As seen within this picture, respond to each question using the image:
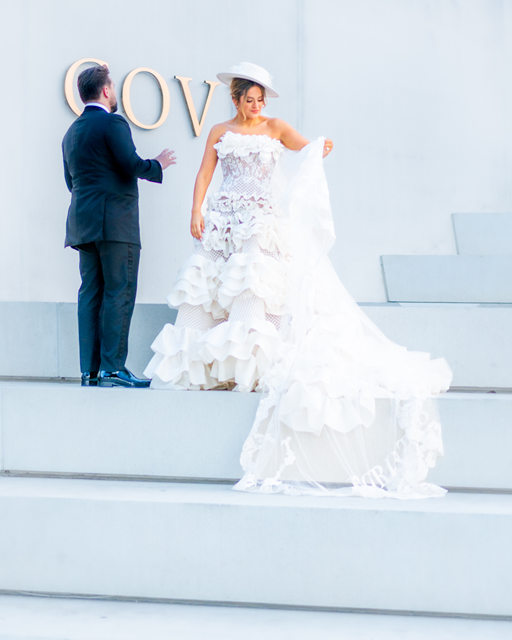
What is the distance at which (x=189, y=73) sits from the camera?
539cm

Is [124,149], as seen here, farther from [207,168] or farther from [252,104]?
[252,104]

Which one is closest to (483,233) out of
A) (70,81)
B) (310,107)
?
(310,107)

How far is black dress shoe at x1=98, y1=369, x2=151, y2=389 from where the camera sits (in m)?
3.10

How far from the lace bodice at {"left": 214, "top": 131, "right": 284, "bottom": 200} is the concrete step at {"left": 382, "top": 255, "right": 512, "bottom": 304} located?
125 centimetres

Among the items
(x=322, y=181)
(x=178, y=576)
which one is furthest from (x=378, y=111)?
(x=178, y=576)

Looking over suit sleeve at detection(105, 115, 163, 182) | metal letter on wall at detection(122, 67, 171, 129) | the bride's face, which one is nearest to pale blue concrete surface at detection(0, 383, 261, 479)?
suit sleeve at detection(105, 115, 163, 182)

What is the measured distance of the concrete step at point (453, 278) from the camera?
13.2 ft

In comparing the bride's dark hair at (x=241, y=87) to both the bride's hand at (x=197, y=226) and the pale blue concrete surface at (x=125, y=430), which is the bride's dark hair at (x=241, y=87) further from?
the pale blue concrete surface at (x=125, y=430)

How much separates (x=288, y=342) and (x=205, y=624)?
1283 mm

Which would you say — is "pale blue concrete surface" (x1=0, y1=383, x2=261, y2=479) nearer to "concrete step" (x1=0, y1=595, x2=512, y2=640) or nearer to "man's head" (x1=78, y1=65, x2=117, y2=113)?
"concrete step" (x1=0, y1=595, x2=512, y2=640)

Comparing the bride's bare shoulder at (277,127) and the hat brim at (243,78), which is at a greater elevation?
the hat brim at (243,78)

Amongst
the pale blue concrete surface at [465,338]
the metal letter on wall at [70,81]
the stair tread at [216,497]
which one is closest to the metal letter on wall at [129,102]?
the metal letter on wall at [70,81]

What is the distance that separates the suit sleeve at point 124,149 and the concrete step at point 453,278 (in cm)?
181

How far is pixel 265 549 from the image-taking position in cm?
228
